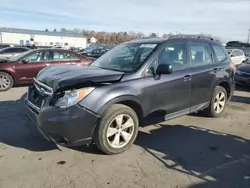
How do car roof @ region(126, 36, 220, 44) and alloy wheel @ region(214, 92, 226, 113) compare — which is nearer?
car roof @ region(126, 36, 220, 44)

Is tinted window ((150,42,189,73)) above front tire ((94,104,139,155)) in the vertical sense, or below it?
above

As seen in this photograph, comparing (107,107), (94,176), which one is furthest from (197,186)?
(107,107)

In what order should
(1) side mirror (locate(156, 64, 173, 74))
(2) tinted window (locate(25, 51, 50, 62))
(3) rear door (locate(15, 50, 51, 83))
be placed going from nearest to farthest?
(1) side mirror (locate(156, 64, 173, 74)), (3) rear door (locate(15, 50, 51, 83)), (2) tinted window (locate(25, 51, 50, 62))

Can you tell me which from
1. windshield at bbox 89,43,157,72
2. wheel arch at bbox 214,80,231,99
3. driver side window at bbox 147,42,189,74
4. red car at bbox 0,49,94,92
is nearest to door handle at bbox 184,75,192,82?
driver side window at bbox 147,42,189,74

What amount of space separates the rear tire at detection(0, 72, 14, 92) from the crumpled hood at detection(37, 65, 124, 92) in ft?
17.9

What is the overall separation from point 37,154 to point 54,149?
0.92ft

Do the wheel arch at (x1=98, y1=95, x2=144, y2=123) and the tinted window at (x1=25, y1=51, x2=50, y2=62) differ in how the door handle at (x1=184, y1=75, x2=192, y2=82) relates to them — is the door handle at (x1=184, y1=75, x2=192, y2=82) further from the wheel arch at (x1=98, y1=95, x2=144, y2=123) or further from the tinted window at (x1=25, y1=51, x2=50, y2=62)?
the tinted window at (x1=25, y1=51, x2=50, y2=62)

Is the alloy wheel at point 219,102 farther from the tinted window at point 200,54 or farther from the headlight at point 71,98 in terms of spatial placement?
the headlight at point 71,98

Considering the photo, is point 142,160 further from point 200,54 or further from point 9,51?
point 9,51

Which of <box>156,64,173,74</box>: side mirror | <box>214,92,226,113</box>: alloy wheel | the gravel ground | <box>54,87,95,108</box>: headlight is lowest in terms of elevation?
the gravel ground

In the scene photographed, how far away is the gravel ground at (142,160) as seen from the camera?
3418 millimetres

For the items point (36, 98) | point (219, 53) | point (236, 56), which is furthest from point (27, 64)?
point (236, 56)

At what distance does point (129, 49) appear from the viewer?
5.21 meters

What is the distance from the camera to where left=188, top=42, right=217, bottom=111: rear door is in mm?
5359
